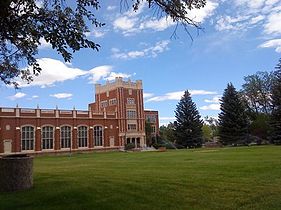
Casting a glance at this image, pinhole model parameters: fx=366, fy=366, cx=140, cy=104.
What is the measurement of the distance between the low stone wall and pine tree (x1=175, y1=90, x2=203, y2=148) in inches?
2230

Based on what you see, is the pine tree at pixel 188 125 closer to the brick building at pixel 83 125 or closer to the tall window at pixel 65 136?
the brick building at pixel 83 125

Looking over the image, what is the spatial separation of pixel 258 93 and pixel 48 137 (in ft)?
134

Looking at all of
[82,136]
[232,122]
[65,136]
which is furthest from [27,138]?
[232,122]

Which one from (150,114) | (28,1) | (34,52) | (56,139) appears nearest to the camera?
(28,1)

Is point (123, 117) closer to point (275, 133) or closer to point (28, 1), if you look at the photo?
point (275, 133)

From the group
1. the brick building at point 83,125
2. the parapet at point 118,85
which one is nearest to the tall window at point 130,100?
the brick building at point 83,125

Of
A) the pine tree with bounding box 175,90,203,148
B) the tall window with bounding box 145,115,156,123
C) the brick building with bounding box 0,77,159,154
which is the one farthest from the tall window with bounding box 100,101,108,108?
the pine tree with bounding box 175,90,203,148

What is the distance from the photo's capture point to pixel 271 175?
504 inches

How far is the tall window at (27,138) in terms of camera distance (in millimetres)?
56812

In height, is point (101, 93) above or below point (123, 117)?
above

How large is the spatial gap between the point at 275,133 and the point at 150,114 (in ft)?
133

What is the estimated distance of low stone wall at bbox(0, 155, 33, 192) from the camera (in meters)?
11.2

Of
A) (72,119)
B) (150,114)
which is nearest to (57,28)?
(72,119)

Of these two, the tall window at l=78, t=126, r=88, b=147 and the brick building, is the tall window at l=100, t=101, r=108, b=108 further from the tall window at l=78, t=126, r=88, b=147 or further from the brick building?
the tall window at l=78, t=126, r=88, b=147
